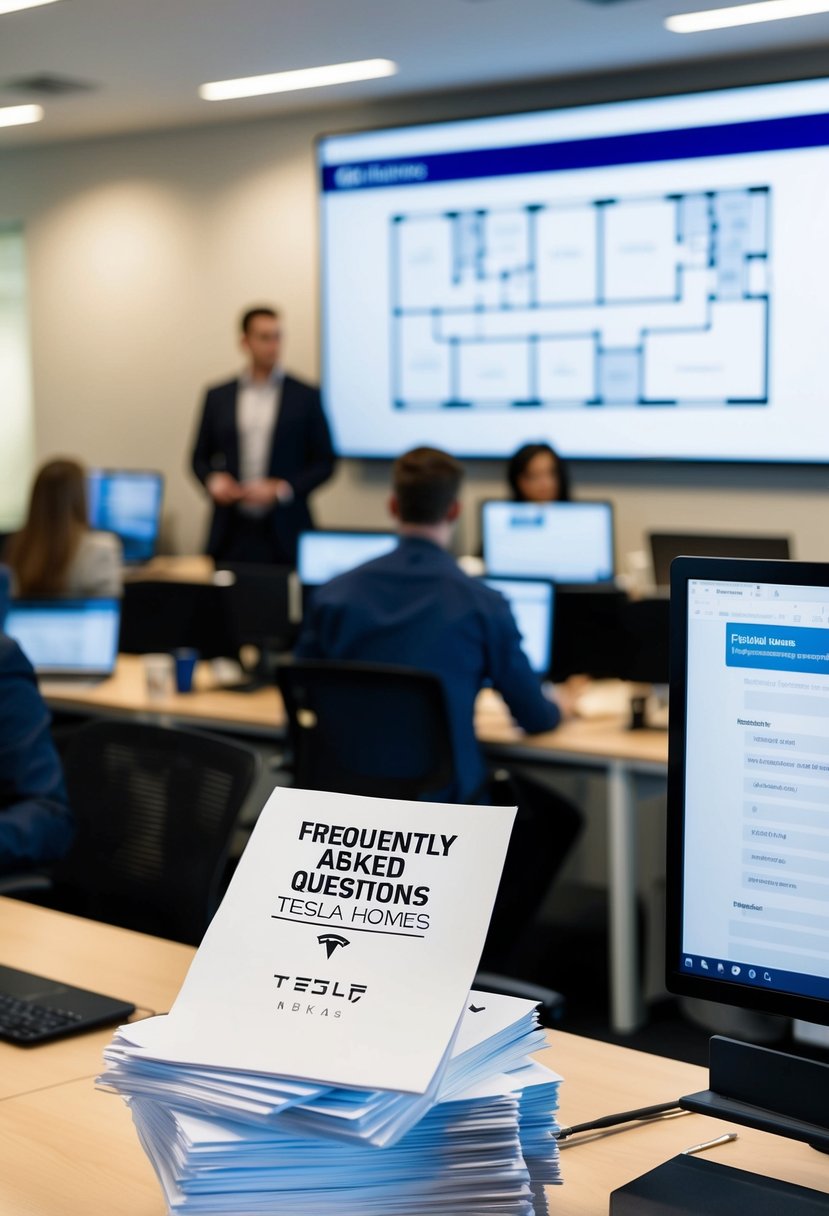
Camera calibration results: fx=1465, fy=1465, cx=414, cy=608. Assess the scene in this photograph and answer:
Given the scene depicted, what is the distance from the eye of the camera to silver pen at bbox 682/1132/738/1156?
1.24 meters

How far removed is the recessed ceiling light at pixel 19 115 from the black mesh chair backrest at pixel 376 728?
5157 mm

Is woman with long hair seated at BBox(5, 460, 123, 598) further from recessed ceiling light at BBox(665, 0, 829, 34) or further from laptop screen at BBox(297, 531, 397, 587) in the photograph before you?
recessed ceiling light at BBox(665, 0, 829, 34)

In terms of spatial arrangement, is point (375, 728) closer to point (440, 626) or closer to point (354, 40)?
point (440, 626)

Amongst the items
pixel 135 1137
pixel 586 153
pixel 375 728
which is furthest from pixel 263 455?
pixel 135 1137

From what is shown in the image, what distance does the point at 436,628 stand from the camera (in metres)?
3.27

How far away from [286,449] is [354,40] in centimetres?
174

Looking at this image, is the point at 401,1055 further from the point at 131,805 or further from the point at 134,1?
the point at 134,1

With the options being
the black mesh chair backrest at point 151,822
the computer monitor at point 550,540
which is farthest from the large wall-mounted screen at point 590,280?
the black mesh chair backrest at point 151,822

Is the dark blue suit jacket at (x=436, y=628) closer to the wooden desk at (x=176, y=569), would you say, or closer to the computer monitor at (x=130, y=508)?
the wooden desk at (x=176, y=569)

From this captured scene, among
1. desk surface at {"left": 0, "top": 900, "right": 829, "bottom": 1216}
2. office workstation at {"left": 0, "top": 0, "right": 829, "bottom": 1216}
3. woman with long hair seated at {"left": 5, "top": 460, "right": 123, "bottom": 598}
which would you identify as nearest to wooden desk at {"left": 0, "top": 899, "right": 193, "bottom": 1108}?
desk surface at {"left": 0, "top": 900, "right": 829, "bottom": 1216}

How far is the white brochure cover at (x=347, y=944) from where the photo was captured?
105 cm

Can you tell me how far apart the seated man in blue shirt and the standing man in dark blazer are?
2996 millimetres

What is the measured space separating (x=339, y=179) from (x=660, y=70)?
166cm

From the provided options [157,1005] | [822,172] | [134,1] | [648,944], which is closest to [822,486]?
[822,172]
